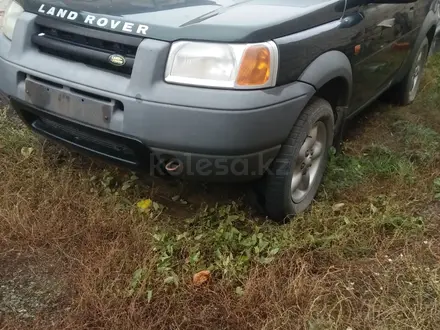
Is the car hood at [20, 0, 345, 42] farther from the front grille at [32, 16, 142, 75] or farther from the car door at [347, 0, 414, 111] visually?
the car door at [347, 0, 414, 111]

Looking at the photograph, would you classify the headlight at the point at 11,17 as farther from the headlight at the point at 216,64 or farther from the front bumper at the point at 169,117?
the headlight at the point at 216,64

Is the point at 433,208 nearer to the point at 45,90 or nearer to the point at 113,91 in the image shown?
the point at 113,91

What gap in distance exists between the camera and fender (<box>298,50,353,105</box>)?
2.63m

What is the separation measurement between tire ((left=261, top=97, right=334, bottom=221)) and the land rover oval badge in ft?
2.93

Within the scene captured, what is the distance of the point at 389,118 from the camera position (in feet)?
14.9

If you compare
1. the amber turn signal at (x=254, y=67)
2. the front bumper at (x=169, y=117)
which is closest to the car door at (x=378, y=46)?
the front bumper at (x=169, y=117)

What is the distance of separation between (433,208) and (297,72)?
1.26 meters

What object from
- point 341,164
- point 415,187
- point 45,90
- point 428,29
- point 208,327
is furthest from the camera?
point 428,29

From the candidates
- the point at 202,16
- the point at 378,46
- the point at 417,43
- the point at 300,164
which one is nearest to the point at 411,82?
the point at 417,43

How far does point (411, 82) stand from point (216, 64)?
9.68 feet

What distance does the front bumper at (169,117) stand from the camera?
2334mm

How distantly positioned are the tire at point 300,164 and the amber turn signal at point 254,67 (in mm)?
440

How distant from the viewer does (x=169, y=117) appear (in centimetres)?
234

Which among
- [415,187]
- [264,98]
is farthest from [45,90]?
[415,187]
